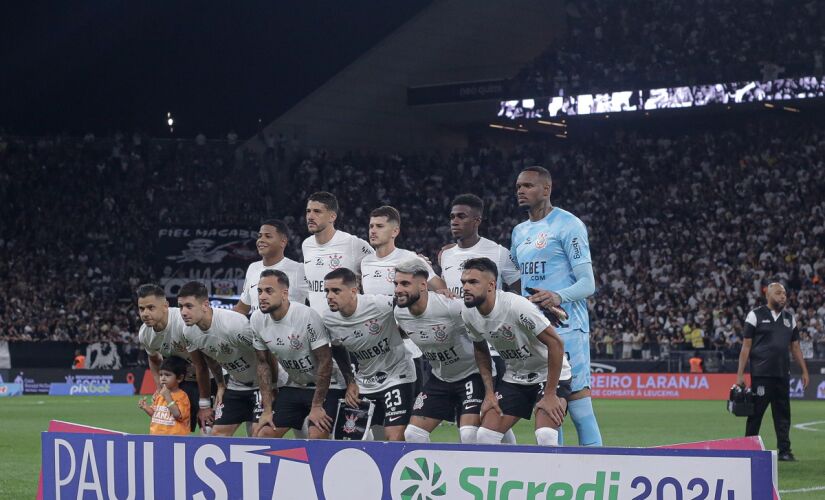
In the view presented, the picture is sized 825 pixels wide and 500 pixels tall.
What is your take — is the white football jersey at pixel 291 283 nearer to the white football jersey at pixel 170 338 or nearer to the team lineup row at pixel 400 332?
the team lineup row at pixel 400 332

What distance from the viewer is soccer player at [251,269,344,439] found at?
10.2 meters

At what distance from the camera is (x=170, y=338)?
467 inches

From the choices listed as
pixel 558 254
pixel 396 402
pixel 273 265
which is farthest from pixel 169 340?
pixel 558 254

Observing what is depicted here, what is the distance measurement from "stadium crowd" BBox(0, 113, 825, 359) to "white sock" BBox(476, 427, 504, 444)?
75.6 feet

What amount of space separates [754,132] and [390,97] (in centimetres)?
1353

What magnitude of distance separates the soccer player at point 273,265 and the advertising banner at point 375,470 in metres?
3.27

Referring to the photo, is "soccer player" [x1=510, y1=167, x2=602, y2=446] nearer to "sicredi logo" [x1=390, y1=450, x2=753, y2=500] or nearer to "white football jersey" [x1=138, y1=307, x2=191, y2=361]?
"sicredi logo" [x1=390, y1=450, x2=753, y2=500]

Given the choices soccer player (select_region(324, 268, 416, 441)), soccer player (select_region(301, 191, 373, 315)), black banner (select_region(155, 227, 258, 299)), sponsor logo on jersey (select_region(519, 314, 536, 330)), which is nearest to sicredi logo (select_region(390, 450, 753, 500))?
sponsor logo on jersey (select_region(519, 314, 536, 330))

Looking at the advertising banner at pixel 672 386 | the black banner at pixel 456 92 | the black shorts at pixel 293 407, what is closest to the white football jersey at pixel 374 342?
the black shorts at pixel 293 407

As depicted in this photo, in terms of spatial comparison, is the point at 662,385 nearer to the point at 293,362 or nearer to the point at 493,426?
the point at 293,362

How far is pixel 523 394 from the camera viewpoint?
374 inches

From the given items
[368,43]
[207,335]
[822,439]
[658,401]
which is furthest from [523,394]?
[368,43]

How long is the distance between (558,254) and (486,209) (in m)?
31.9

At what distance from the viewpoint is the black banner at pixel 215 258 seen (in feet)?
122
